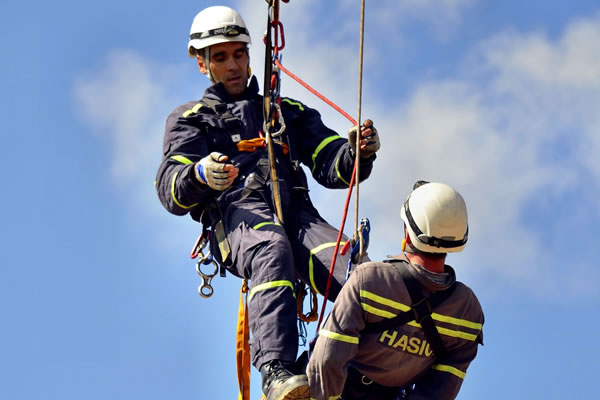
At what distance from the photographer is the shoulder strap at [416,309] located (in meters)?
6.80

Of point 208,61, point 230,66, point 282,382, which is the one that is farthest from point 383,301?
point 208,61

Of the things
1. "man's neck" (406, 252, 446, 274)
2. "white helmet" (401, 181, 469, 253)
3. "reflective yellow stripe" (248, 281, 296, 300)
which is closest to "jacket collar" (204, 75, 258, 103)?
"reflective yellow stripe" (248, 281, 296, 300)

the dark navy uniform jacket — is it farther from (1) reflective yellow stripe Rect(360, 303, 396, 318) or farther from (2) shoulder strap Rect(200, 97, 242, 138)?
(1) reflective yellow stripe Rect(360, 303, 396, 318)

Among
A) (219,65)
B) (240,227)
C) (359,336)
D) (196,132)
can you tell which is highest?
(219,65)

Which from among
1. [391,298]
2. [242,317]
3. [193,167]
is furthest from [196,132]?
[391,298]

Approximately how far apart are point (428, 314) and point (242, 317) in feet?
6.87

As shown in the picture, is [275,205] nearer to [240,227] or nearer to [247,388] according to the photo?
[240,227]

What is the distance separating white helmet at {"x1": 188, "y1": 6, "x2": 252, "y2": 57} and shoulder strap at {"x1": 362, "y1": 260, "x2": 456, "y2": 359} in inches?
123

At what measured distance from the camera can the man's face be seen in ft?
30.3

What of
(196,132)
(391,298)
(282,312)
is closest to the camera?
(391,298)

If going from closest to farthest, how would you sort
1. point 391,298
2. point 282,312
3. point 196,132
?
point 391,298 → point 282,312 → point 196,132

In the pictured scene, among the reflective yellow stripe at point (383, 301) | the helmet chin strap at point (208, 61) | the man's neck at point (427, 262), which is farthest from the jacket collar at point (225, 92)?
the reflective yellow stripe at point (383, 301)

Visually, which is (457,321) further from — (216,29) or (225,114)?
(216,29)

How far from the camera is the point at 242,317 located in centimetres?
859
